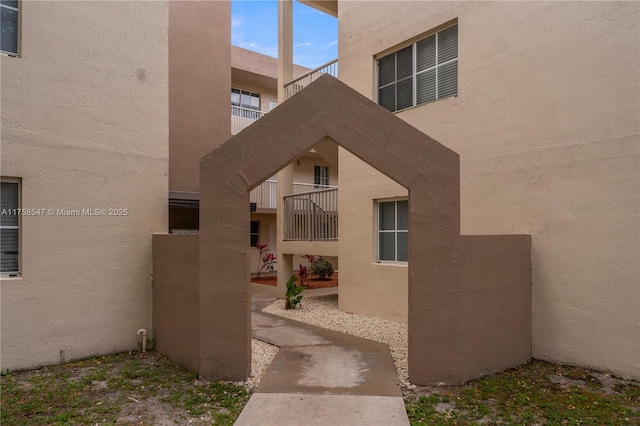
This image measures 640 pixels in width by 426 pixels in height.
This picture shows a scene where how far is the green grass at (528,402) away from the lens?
14.9 ft

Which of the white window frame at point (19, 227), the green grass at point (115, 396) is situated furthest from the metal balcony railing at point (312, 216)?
the white window frame at point (19, 227)

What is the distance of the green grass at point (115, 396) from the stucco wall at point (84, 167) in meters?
0.69

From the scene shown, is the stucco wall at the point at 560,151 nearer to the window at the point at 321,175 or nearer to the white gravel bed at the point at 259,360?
the white gravel bed at the point at 259,360

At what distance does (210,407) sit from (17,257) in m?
3.72

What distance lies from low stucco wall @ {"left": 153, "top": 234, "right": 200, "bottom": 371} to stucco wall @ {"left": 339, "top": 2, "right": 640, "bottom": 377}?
484 cm

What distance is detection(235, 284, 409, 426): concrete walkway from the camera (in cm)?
457

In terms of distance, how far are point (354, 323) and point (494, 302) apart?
3746 millimetres

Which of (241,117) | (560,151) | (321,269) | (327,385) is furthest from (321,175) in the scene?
(327,385)

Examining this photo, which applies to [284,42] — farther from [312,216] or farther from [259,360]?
[259,360]

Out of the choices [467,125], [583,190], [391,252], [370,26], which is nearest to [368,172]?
[391,252]

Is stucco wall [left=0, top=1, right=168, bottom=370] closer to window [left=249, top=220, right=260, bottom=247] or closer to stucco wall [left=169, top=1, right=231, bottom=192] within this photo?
stucco wall [left=169, top=1, right=231, bottom=192]

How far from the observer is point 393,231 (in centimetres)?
923

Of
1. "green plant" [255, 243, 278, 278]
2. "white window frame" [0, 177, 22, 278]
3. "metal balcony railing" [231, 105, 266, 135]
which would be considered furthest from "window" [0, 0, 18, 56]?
"green plant" [255, 243, 278, 278]

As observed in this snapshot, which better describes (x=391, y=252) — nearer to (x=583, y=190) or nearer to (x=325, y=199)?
(x=325, y=199)
